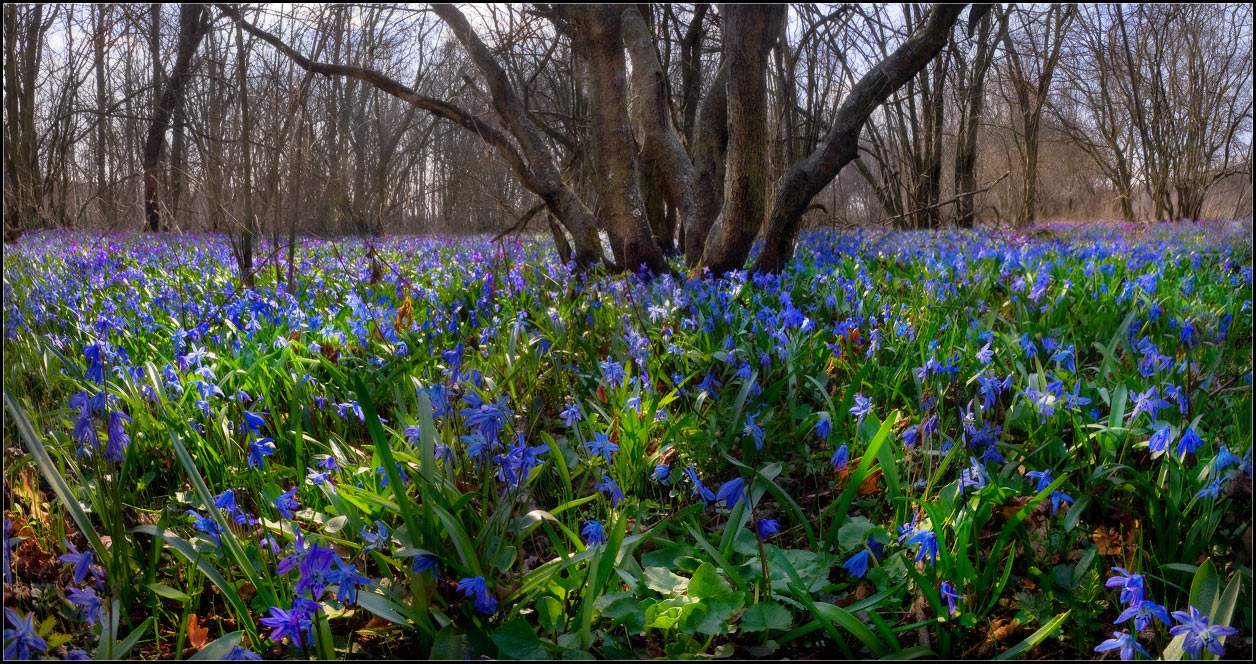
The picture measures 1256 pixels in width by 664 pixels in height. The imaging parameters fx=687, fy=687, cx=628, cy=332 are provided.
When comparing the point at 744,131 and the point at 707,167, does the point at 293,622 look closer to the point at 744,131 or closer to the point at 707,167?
the point at 744,131

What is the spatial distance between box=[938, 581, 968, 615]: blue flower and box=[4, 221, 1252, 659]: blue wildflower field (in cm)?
1

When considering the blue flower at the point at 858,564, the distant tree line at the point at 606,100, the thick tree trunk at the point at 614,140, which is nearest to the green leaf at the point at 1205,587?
the blue flower at the point at 858,564

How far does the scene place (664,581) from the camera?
1.36 metres

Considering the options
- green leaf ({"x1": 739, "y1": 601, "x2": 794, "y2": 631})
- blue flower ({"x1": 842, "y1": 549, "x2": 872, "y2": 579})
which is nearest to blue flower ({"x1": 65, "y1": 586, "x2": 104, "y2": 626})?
green leaf ({"x1": 739, "y1": 601, "x2": 794, "y2": 631})

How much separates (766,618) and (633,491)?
0.70 m

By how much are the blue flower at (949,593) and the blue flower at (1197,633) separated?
0.30 metres

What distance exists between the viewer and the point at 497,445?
1.52 metres

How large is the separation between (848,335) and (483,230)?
16399 millimetres

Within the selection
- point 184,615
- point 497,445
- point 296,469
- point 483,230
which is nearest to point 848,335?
point 497,445

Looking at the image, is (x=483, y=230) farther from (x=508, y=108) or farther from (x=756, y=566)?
(x=756, y=566)

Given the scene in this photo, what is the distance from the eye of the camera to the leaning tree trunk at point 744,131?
445 centimetres

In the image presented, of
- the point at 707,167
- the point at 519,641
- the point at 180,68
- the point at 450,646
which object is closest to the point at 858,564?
the point at 519,641

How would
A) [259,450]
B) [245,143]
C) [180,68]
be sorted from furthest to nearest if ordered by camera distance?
[180,68], [245,143], [259,450]

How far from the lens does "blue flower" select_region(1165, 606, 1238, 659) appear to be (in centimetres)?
96
